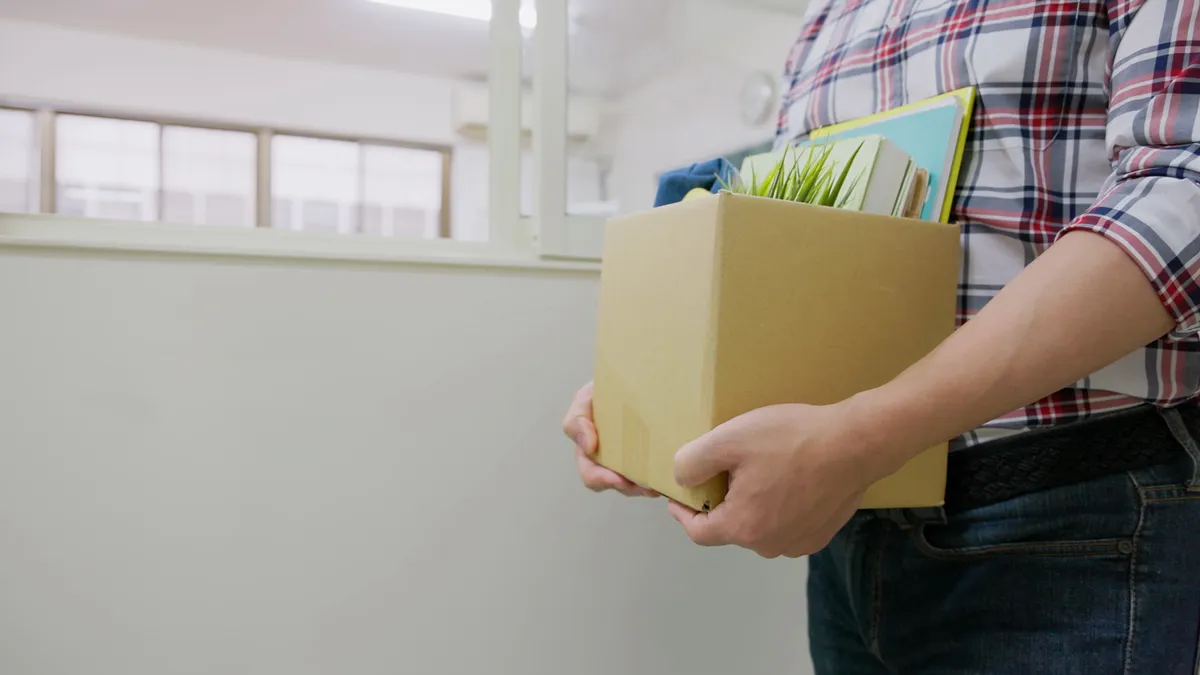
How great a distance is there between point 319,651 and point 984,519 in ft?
2.82

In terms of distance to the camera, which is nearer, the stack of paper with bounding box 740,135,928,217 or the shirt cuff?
the shirt cuff

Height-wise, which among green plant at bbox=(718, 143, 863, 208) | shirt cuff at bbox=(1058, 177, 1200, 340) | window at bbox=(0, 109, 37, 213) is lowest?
shirt cuff at bbox=(1058, 177, 1200, 340)

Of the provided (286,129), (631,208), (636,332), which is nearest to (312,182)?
(286,129)

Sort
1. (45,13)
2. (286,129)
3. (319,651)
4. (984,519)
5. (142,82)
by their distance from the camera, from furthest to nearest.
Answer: (286,129) < (142,82) < (45,13) < (319,651) < (984,519)

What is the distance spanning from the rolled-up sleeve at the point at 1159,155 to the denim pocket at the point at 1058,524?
139mm

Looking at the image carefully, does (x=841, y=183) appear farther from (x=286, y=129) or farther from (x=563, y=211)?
(x=286, y=129)

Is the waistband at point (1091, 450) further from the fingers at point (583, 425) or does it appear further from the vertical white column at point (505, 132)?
the vertical white column at point (505, 132)

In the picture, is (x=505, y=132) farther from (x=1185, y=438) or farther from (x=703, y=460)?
(x=1185, y=438)

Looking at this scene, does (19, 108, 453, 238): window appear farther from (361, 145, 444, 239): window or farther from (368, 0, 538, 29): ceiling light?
(368, 0, 538, 29): ceiling light

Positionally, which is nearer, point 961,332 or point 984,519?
point 961,332

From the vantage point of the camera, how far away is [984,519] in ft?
1.90

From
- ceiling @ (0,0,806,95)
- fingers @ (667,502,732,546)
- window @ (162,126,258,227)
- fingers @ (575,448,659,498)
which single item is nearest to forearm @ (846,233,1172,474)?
fingers @ (667,502,732,546)

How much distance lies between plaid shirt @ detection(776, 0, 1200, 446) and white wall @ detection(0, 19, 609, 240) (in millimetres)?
2757

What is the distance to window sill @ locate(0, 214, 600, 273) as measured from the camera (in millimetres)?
931
